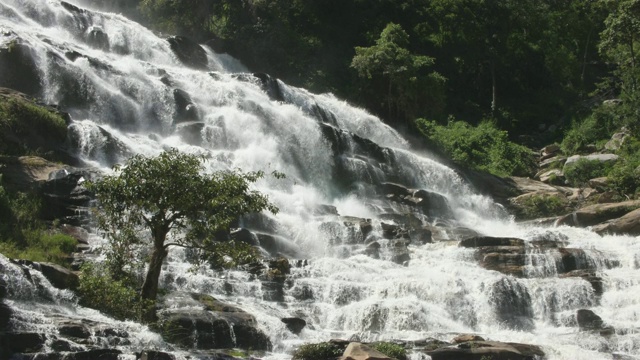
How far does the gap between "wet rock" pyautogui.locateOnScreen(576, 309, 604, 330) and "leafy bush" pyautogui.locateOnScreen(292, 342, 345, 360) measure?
26.4 feet

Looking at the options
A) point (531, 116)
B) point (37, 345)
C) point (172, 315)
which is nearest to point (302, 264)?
point (172, 315)

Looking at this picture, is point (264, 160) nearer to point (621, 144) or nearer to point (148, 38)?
point (148, 38)

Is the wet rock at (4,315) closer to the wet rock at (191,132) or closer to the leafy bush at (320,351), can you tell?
the leafy bush at (320,351)

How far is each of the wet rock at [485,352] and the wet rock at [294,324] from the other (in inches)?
147

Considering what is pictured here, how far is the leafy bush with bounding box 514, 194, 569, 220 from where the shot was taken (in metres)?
33.4

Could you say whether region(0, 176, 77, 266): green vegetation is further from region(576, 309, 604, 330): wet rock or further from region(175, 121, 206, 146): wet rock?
region(576, 309, 604, 330): wet rock

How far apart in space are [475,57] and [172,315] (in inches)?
1612

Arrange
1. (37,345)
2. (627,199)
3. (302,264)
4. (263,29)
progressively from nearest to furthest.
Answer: (37,345)
(302,264)
(627,199)
(263,29)

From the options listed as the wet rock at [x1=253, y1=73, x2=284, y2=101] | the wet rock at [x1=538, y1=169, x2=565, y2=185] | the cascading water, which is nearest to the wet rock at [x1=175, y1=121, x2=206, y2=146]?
the cascading water

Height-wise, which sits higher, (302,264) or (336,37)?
(336,37)

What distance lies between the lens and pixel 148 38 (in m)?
40.8

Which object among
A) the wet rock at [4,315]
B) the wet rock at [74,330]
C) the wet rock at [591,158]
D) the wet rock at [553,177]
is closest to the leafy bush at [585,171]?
the wet rock at [591,158]

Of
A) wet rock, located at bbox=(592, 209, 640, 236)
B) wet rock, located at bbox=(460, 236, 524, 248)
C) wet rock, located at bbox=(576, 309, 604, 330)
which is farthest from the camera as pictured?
wet rock, located at bbox=(592, 209, 640, 236)

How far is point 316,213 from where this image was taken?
91.8 ft
